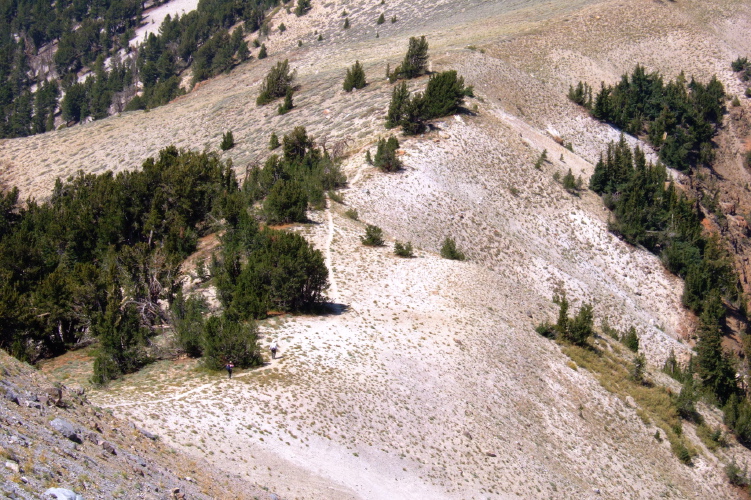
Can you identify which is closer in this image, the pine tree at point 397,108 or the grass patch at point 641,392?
the grass patch at point 641,392

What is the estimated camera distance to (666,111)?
157 ft

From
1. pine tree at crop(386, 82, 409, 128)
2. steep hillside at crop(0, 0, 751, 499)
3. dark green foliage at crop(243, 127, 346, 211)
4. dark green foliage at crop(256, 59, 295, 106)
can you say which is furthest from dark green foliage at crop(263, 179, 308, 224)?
dark green foliage at crop(256, 59, 295, 106)

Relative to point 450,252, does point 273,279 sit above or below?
above

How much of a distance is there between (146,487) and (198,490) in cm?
132

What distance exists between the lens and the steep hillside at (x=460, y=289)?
14188 millimetres

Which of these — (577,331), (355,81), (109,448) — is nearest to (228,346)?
(109,448)

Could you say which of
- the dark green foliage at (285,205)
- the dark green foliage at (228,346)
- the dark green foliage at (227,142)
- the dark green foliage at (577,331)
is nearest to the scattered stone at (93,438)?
the dark green foliage at (228,346)

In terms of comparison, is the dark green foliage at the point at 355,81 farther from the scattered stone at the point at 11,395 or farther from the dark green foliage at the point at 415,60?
the scattered stone at the point at 11,395

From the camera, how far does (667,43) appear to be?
190ft

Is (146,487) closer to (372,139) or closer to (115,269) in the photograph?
(115,269)

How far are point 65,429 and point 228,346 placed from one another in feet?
20.9

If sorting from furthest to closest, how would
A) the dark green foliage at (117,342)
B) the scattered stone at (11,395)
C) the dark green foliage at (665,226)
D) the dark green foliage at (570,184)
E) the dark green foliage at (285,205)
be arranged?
the dark green foliage at (570,184), the dark green foliage at (665,226), the dark green foliage at (285,205), the dark green foliage at (117,342), the scattered stone at (11,395)

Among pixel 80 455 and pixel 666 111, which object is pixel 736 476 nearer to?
pixel 80 455

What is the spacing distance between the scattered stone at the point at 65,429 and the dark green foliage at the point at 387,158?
23890mm
